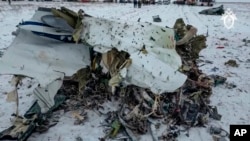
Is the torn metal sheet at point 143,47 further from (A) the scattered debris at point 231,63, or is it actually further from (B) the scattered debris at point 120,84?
(A) the scattered debris at point 231,63

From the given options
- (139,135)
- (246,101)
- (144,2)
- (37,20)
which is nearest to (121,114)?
(139,135)

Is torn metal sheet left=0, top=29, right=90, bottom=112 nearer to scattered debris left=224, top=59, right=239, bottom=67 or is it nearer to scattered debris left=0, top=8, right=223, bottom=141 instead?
scattered debris left=0, top=8, right=223, bottom=141

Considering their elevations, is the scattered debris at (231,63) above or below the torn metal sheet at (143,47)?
below

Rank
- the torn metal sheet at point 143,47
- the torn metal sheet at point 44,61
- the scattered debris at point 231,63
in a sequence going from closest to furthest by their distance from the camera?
the torn metal sheet at point 44,61
the torn metal sheet at point 143,47
the scattered debris at point 231,63

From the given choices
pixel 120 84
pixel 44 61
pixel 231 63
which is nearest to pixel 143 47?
pixel 120 84

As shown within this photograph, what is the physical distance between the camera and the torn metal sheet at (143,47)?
5.07 m

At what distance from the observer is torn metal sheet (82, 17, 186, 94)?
16.6 feet

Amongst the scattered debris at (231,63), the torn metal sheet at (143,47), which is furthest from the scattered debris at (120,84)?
the scattered debris at (231,63)

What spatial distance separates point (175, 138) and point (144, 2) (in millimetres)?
45388

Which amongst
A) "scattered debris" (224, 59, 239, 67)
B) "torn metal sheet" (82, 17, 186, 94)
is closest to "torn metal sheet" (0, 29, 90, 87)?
"torn metal sheet" (82, 17, 186, 94)

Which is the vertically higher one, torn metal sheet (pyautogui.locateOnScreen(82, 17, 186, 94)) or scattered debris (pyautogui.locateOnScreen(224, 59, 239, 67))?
torn metal sheet (pyautogui.locateOnScreen(82, 17, 186, 94))

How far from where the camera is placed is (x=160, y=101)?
5309 mm

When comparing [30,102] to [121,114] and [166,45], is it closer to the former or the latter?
[121,114]

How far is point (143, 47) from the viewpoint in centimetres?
548
